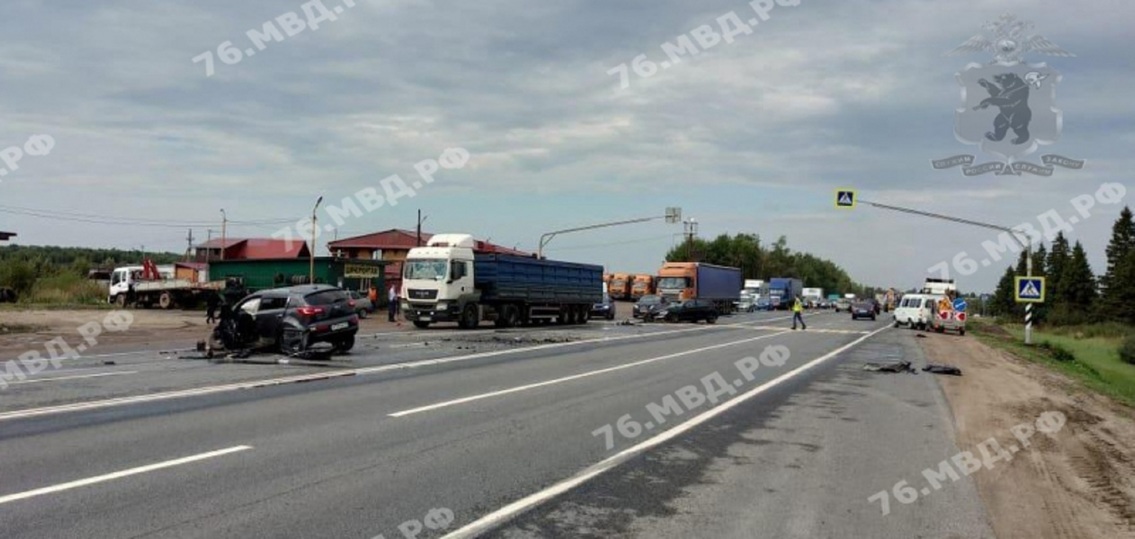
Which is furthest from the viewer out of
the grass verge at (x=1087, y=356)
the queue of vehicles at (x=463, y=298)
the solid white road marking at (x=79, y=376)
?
the grass verge at (x=1087, y=356)

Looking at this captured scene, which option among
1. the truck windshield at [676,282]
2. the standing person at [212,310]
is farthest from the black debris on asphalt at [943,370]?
the truck windshield at [676,282]

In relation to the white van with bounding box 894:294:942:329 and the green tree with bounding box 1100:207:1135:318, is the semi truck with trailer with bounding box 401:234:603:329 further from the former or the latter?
the green tree with bounding box 1100:207:1135:318

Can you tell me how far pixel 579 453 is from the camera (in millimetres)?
8469

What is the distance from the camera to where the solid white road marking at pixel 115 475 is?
6.26 metres

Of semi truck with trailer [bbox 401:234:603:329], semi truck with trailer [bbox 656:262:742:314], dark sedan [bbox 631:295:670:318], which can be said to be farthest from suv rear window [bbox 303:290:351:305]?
semi truck with trailer [bbox 656:262:742:314]

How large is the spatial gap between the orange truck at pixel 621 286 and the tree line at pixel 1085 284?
35516 millimetres

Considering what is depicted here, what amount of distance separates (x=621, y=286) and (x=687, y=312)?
40391 mm

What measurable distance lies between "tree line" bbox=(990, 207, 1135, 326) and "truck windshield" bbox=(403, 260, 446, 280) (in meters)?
56.6

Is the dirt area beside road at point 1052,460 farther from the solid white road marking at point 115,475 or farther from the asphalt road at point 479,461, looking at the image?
the solid white road marking at point 115,475

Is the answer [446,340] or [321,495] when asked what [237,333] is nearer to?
[446,340]

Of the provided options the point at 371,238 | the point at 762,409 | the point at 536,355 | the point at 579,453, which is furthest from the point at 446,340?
the point at 371,238

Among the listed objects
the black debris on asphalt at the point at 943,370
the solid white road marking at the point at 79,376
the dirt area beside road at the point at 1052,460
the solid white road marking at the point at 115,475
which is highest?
the black debris on asphalt at the point at 943,370

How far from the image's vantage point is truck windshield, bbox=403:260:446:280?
106ft

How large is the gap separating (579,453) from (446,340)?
17474mm
